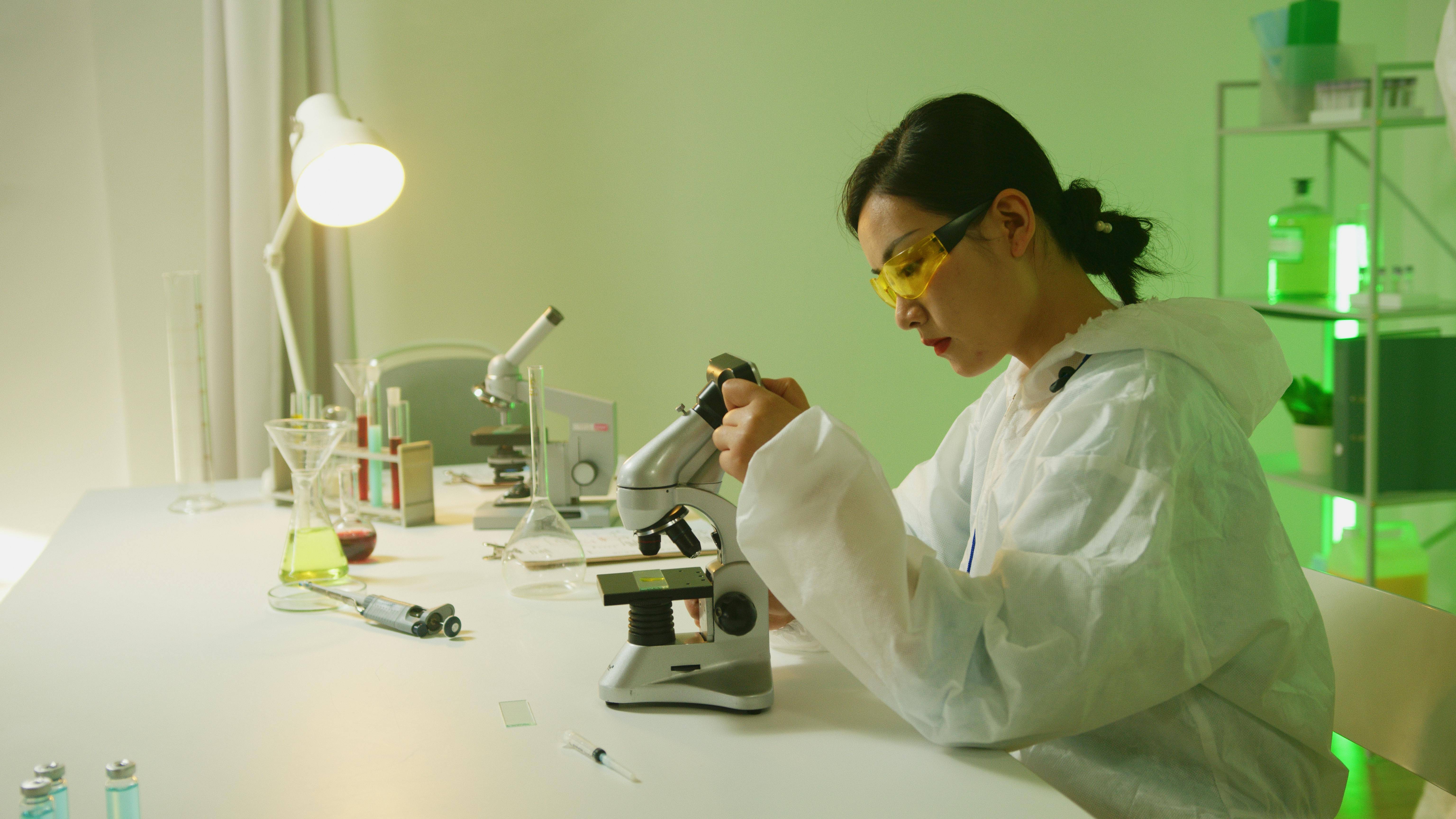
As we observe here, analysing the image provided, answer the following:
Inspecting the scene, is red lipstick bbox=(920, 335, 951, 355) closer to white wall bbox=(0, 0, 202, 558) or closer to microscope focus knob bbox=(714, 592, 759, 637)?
microscope focus knob bbox=(714, 592, 759, 637)

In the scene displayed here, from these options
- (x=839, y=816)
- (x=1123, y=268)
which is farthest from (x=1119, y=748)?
(x=1123, y=268)

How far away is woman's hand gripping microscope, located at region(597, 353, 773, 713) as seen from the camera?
1.04 meters

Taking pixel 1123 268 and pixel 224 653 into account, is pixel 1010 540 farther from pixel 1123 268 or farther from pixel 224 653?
pixel 224 653

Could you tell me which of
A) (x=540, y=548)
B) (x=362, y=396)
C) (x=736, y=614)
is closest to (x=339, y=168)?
(x=362, y=396)

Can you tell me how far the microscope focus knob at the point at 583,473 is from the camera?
6.18 ft

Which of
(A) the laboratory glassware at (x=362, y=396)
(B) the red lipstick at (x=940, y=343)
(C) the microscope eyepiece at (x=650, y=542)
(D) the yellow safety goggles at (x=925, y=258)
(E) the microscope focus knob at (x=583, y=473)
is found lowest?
(E) the microscope focus knob at (x=583, y=473)

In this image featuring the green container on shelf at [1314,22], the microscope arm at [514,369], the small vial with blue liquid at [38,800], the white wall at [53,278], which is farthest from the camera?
the white wall at [53,278]

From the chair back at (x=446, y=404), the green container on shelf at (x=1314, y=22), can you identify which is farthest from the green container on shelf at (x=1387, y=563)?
the chair back at (x=446, y=404)

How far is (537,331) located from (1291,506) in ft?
9.30

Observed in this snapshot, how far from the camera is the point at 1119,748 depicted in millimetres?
1049

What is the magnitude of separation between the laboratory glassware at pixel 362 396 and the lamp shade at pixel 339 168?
39 cm

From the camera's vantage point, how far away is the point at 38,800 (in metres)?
0.66

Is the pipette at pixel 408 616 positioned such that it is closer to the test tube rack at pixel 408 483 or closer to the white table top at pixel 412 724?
the white table top at pixel 412 724

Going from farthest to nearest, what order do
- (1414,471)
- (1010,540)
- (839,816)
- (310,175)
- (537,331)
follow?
(1414,471) → (310,175) → (537,331) → (1010,540) → (839,816)
